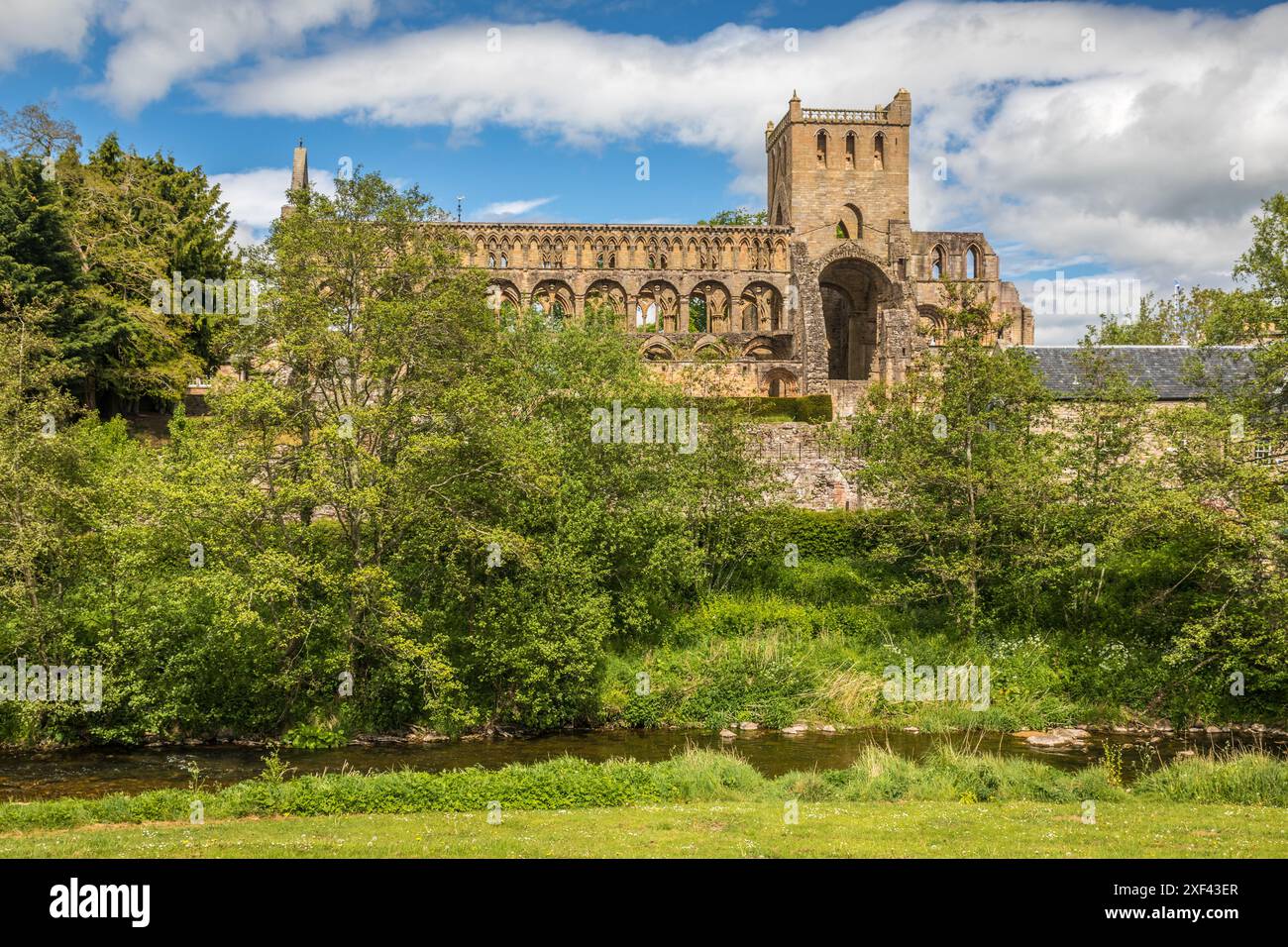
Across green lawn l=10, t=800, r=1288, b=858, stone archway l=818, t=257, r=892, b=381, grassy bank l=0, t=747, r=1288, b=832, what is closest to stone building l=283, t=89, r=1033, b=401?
stone archway l=818, t=257, r=892, b=381

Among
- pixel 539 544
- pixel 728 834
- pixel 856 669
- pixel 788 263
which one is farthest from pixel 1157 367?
pixel 728 834

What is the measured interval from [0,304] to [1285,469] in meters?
39.4

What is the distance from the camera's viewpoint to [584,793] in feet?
55.2

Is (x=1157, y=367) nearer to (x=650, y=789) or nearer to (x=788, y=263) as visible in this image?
(x=788, y=263)

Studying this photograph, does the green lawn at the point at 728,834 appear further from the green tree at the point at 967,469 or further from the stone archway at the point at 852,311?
the stone archway at the point at 852,311

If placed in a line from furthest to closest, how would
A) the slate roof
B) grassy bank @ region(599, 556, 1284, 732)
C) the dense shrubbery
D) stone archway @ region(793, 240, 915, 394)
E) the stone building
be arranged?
the stone building → stone archway @ region(793, 240, 915, 394) → the slate roof → grassy bank @ region(599, 556, 1284, 732) → the dense shrubbery

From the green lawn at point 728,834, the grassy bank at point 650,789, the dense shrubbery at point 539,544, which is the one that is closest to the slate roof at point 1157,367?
the dense shrubbery at point 539,544

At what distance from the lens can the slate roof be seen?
3825 centimetres

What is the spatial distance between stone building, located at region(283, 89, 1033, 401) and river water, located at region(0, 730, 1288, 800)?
2848cm

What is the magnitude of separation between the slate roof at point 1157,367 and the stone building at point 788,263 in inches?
412

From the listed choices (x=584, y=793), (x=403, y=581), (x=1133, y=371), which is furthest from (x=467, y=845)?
(x=1133, y=371)

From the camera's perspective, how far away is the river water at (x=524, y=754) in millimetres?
20141

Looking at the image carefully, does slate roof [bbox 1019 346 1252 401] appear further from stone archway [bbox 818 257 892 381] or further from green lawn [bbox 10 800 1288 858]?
green lawn [bbox 10 800 1288 858]

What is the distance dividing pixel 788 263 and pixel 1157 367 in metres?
23.0
